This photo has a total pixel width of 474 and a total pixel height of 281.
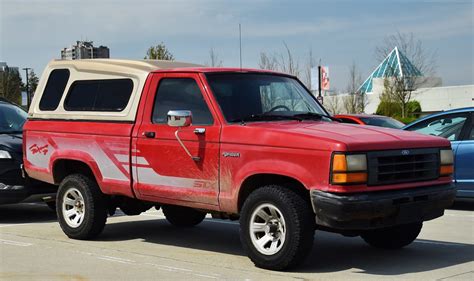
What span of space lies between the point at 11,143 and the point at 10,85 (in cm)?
3766

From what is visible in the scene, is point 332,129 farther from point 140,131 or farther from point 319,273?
point 140,131

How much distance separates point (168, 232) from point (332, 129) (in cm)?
337

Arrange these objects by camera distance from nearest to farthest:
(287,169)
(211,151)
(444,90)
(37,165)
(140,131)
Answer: (287,169)
(211,151)
(140,131)
(37,165)
(444,90)

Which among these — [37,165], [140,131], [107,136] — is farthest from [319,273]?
[37,165]

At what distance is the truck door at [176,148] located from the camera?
6.52 meters

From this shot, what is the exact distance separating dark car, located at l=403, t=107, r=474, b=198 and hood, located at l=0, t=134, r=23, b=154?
21.9ft

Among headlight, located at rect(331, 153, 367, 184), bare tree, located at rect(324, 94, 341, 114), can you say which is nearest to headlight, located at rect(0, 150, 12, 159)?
headlight, located at rect(331, 153, 367, 184)

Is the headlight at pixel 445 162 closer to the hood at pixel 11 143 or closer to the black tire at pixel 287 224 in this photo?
the black tire at pixel 287 224

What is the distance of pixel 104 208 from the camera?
25.6 ft

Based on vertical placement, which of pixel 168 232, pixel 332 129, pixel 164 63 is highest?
pixel 164 63

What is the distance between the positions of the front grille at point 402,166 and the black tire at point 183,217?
3565 mm

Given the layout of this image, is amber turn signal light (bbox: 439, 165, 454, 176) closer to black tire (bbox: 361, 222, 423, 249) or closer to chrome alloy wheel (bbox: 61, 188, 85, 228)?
black tire (bbox: 361, 222, 423, 249)

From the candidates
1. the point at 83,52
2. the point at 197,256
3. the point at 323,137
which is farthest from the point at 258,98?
the point at 83,52

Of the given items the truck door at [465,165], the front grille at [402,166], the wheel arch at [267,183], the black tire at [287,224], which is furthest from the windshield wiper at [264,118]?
the truck door at [465,165]
